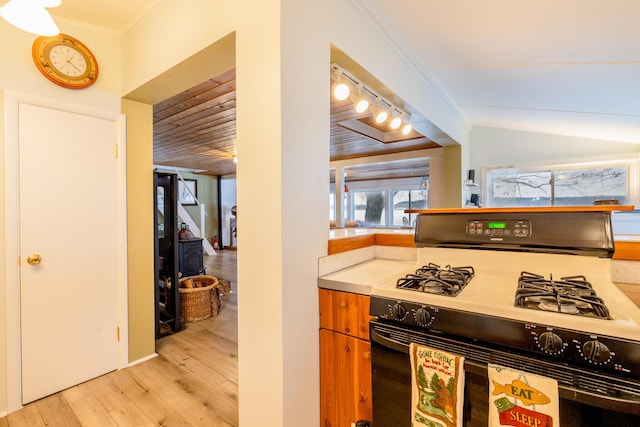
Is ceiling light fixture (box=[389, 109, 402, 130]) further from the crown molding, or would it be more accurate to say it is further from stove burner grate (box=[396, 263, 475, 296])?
stove burner grate (box=[396, 263, 475, 296])

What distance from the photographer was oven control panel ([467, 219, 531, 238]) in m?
1.39

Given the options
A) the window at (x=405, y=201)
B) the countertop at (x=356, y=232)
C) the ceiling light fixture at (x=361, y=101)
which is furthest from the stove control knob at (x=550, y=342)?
the window at (x=405, y=201)

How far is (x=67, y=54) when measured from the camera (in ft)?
6.42

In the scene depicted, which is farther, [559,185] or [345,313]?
[559,185]

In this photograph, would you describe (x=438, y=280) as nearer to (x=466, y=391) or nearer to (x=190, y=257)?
(x=466, y=391)

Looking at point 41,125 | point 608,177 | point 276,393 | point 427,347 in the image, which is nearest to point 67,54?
point 41,125

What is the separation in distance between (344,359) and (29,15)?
1956 millimetres

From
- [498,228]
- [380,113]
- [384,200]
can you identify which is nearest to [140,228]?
[380,113]

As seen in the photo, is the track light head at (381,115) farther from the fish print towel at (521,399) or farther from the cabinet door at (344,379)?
the fish print towel at (521,399)

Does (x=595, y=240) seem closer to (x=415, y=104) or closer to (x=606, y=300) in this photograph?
(x=606, y=300)

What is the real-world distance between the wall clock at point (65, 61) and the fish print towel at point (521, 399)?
280 cm

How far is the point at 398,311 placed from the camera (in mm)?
1115

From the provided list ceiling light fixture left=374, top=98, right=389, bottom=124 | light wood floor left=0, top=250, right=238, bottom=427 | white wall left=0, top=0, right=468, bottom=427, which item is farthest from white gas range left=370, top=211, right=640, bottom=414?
light wood floor left=0, top=250, right=238, bottom=427

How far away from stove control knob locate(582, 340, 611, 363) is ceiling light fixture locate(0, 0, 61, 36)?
86.5 inches
